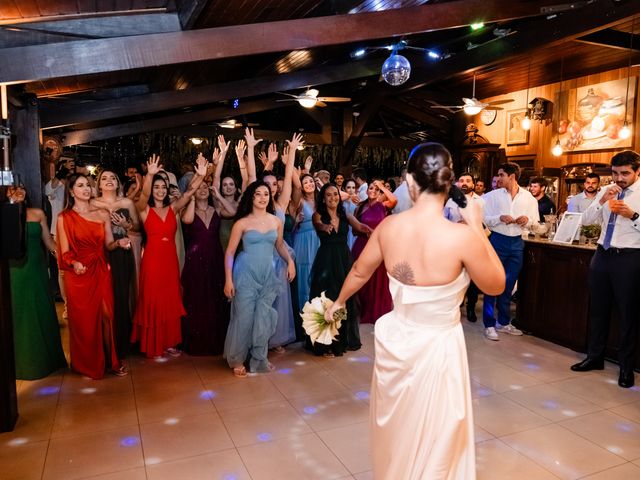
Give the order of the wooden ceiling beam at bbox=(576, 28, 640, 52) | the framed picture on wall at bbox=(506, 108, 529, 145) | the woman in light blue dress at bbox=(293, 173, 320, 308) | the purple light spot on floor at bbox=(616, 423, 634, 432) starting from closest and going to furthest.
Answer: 1. the purple light spot on floor at bbox=(616, 423, 634, 432)
2. the woman in light blue dress at bbox=(293, 173, 320, 308)
3. the wooden ceiling beam at bbox=(576, 28, 640, 52)
4. the framed picture on wall at bbox=(506, 108, 529, 145)

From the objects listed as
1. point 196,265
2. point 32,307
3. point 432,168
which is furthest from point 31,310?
point 432,168

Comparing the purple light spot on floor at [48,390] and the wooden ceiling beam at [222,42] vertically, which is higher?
the wooden ceiling beam at [222,42]

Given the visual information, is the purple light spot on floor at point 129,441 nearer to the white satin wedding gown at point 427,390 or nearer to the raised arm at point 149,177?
the white satin wedding gown at point 427,390

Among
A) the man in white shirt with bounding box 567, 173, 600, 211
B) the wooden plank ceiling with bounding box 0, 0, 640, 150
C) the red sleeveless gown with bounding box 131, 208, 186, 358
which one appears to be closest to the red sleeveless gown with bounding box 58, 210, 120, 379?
the red sleeveless gown with bounding box 131, 208, 186, 358

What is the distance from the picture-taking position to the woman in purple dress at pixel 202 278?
4.56 metres

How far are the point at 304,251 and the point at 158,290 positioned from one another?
155 centimetres

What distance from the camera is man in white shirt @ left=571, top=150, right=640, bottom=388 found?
12.5 feet

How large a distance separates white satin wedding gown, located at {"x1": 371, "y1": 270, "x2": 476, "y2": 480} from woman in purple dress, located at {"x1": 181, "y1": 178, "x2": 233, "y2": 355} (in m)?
2.91

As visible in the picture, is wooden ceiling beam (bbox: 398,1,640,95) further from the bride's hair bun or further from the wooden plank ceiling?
the bride's hair bun

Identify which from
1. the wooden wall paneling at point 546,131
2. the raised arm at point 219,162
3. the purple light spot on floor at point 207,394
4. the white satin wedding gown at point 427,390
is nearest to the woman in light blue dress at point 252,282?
the purple light spot on floor at point 207,394

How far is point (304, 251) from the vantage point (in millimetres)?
5125

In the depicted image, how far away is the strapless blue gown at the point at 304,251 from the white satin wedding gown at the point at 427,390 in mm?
3146

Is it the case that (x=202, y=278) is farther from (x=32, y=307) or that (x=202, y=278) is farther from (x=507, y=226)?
(x=507, y=226)

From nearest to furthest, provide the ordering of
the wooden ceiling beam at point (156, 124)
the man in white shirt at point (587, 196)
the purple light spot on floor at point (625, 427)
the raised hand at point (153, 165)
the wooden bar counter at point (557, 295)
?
1. the purple light spot on floor at point (625, 427)
2. the raised hand at point (153, 165)
3. the wooden bar counter at point (557, 295)
4. the man in white shirt at point (587, 196)
5. the wooden ceiling beam at point (156, 124)
